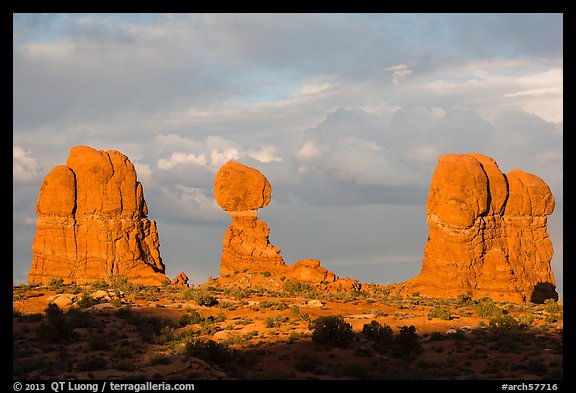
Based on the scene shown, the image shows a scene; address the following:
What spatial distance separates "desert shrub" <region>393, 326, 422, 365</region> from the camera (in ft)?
129

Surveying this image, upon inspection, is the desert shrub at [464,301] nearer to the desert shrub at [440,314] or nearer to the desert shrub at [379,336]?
the desert shrub at [440,314]

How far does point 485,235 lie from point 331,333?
3074 cm

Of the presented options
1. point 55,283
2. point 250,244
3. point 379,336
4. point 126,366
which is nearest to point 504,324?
point 379,336

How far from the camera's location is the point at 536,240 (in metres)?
71.3

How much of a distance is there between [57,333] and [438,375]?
1881cm

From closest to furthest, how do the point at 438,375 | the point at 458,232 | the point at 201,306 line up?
the point at 438,375
the point at 201,306
the point at 458,232

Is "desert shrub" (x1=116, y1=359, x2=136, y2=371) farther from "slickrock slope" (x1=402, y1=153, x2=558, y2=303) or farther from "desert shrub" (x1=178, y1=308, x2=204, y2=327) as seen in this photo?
"slickrock slope" (x1=402, y1=153, x2=558, y2=303)

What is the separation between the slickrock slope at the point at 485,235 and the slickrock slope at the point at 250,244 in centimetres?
800

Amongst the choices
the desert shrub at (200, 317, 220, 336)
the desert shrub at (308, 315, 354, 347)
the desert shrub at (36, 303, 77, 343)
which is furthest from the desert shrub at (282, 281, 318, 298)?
the desert shrub at (36, 303, 77, 343)

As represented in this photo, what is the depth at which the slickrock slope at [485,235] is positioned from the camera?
66.5 m

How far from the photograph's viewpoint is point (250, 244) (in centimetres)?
7088
